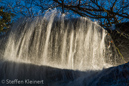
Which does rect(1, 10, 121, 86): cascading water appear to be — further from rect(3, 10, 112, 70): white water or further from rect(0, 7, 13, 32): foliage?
rect(0, 7, 13, 32): foliage

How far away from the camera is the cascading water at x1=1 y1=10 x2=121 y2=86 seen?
353 cm

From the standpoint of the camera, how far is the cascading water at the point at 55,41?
11.6 ft

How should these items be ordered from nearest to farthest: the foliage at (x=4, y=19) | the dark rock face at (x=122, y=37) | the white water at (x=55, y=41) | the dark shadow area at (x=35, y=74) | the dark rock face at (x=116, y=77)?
the dark rock face at (x=116, y=77) → the dark shadow area at (x=35, y=74) → the white water at (x=55, y=41) → the dark rock face at (x=122, y=37) → the foliage at (x=4, y=19)

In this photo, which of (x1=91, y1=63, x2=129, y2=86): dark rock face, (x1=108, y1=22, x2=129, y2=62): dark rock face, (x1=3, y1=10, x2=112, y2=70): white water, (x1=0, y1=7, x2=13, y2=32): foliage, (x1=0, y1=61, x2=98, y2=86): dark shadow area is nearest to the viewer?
(x1=91, y1=63, x2=129, y2=86): dark rock face

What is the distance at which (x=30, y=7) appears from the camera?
7.55 meters

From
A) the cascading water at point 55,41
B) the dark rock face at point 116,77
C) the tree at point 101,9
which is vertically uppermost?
the tree at point 101,9

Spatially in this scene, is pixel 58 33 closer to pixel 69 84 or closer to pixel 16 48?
pixel 16 48

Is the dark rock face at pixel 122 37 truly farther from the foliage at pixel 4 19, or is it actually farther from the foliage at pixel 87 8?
the foliage at pixel 4 19

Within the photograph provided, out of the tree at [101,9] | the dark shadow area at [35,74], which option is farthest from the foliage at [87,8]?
the dark shadow area at [35,74]

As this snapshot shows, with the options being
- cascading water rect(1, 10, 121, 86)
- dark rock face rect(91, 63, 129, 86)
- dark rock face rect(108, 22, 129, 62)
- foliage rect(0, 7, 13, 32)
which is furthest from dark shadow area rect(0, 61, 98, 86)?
foliage rect(0, 7, 13, 32)

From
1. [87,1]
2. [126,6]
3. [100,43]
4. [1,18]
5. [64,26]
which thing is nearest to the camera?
[64,26]

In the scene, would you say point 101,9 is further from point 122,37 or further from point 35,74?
point 35,74

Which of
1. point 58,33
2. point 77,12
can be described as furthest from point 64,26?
point 77,12

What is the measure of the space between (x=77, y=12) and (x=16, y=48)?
14.4ft
